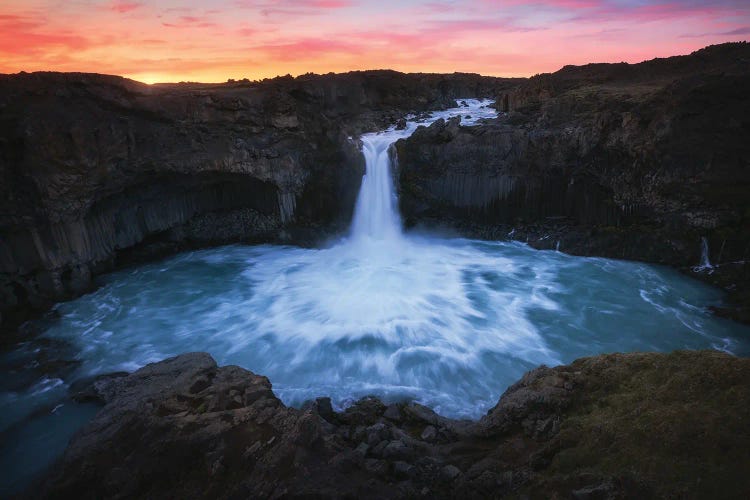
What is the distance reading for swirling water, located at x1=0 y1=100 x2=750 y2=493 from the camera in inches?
386

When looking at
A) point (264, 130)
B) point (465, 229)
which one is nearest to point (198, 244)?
point (264, 130)

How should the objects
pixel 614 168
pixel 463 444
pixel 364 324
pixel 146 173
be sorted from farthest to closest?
pixel 614 168, pixel 146 173, pixel 364 324, pixel 463 444

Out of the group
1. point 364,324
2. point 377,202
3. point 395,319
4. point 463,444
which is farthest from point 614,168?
point 463,444

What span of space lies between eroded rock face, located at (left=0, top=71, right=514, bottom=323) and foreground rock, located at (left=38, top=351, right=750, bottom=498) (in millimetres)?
9563

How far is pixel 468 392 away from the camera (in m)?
9.74

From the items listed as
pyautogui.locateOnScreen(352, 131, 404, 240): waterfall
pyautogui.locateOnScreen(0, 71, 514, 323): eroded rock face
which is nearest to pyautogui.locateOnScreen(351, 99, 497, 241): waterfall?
pyautogui.locateOnScreen(352, 131, 404, 240): waterfall

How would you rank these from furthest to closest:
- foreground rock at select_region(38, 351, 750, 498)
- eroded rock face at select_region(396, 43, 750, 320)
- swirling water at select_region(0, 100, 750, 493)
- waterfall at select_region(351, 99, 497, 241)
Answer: waterfall at select_region(351, 99, 497, 241), eroded rock face at select_region(396, 43, 750, 320), swirling water at select_region(0, 100, 750, 493), foreground rock at select_region(38, 351, 750, 498)

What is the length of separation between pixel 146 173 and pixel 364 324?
1061 cm

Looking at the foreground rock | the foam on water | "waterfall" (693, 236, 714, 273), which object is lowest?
the foam on water

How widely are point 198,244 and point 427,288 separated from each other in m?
11.3

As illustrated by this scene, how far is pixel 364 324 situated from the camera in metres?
12.7

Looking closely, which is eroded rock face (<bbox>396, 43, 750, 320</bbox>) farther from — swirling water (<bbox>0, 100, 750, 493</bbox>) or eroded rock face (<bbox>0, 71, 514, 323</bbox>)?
eroded rock face (<bbox>0, 71, 514, 323</bbox>)

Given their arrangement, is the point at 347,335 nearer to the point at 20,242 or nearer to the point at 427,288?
the point at 427,288

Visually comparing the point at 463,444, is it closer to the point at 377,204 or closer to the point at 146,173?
the point at 146,173
